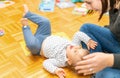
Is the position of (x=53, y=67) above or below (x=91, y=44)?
below

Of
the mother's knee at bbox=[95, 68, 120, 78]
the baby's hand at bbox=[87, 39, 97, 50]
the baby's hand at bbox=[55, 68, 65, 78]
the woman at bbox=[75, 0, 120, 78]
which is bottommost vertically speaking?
the baby's hand at bbox=[55, 68, 65, 78]

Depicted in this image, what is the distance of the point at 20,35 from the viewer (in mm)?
1675

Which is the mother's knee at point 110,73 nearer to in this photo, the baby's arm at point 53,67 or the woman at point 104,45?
the woman at point 104,45

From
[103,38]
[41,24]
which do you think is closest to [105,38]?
[103,38]

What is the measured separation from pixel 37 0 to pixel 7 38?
2.22ft

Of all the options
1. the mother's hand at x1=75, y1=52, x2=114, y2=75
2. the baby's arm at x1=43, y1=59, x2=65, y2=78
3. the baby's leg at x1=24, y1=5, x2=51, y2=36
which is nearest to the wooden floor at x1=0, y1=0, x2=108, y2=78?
the baby's arm at x1=43, y1=59, x2=65, y2=78

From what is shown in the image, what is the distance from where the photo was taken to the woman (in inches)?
33.7

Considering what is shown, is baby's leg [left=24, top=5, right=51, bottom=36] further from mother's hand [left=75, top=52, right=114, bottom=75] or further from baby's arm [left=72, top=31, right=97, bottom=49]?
mother's hand [left=75, top=52, right=114, bottom=75]

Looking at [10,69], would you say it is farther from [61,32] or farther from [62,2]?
[62,2]

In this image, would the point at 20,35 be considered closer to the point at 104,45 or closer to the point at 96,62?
the point at 104,45

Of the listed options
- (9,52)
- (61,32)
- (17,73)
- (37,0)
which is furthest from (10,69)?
(37,0)

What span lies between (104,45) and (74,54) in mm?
191

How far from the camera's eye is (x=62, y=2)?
213 centimetres

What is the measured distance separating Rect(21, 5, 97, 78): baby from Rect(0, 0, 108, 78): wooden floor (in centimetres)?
6
